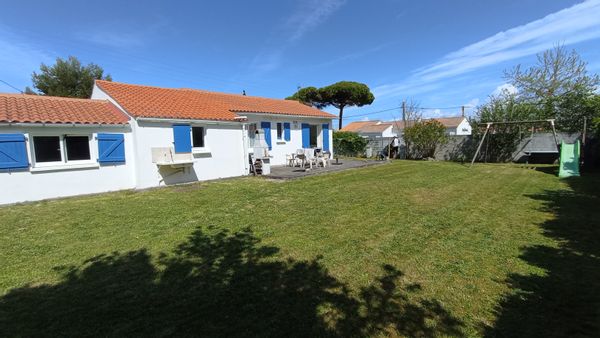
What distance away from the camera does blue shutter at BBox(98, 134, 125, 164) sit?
1005 centimetres

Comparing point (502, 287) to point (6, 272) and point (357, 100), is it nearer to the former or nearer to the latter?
point (6, 272)

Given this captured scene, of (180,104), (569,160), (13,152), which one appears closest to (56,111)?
(13,152)

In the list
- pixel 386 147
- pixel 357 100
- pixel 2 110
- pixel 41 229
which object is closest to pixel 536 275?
pixel 41 229

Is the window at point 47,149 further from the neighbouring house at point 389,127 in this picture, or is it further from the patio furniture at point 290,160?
the neighbouring house at point 389,127

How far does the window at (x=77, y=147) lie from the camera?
968 cm

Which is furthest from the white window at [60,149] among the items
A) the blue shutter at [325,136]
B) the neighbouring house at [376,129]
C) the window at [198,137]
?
the neighbouring house at [376,129]

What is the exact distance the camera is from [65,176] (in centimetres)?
950

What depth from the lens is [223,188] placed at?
33.4 feet

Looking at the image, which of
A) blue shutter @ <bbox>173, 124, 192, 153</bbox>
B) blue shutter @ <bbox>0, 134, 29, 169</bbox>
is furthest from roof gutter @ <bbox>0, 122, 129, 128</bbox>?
blue shutter @ <bbox>173, 124, 192, 153</bbox>

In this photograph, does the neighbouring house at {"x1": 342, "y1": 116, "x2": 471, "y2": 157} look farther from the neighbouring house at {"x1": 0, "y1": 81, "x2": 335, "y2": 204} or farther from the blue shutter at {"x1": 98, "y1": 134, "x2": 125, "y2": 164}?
the blue shutter at {"x1": 98, "y1": 134, "x2": 125, "y2": 164}

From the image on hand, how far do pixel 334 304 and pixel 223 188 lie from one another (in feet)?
25.4

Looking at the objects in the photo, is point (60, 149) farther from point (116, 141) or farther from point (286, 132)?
point (286, 132)

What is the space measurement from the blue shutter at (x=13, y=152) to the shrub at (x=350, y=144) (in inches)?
748

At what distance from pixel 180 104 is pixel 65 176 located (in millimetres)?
5237
